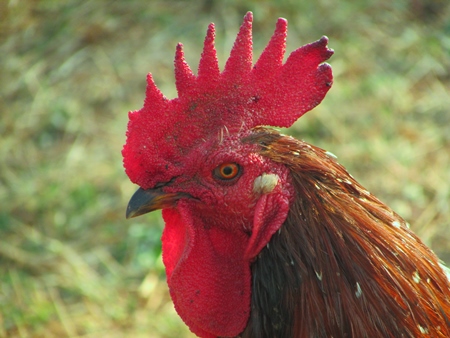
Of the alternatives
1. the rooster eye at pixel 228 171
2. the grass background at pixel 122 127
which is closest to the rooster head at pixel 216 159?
the rooster eye at pixel 228 171

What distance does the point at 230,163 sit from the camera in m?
2.42

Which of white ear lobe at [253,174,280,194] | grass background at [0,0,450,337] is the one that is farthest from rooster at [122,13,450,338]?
grass background at [0,0,450,337]

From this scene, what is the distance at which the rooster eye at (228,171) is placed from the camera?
7.95ft

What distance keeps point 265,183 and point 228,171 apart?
164mm

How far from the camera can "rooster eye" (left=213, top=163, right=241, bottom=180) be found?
2.42 meters

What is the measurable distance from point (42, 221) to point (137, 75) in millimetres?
2109

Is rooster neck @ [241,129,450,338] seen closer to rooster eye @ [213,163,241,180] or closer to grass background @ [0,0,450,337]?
rooster eye @ [213,163,241,180]

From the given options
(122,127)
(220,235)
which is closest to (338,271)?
(220,235)

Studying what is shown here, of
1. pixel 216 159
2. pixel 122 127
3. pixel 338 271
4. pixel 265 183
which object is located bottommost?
pixel 338 271

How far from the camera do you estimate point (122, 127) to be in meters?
6.21

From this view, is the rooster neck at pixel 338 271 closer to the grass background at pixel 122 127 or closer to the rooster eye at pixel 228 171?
the rooster eye at pixel 228 171

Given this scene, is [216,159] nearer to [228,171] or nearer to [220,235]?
[228,171]

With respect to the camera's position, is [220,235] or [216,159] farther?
[220,235]

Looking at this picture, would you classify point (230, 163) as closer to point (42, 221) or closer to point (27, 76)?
point (42, 221)
